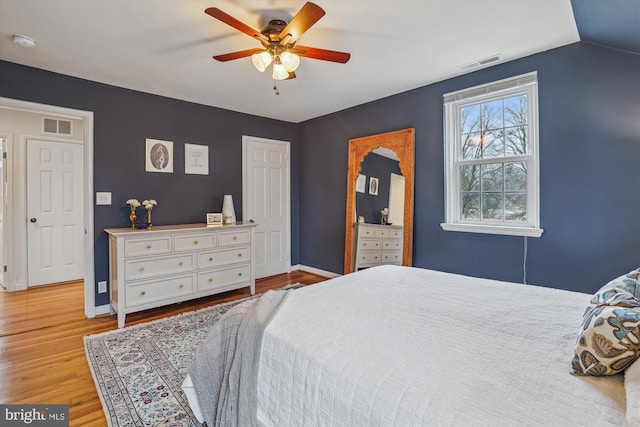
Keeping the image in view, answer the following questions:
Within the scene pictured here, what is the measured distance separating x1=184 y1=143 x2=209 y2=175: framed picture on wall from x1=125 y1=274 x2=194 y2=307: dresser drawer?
4.45 ft

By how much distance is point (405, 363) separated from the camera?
3.36 ft

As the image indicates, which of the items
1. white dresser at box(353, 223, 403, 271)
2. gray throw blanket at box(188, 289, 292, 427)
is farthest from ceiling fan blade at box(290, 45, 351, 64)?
white dresser at box(353, 223, 403, 271)

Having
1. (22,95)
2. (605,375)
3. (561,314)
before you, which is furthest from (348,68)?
(22,95)

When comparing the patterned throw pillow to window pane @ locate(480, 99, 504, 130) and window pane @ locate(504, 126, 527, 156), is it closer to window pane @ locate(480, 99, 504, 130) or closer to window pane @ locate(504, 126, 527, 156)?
window pane @ locate(504, 126, 527, 156)

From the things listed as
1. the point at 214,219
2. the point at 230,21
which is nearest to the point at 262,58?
the point at 230,21

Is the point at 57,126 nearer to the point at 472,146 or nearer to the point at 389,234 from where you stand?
the point at 389,234

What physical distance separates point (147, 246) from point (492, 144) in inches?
136

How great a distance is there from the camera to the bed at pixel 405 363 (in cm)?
83

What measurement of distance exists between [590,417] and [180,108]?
4.24 m

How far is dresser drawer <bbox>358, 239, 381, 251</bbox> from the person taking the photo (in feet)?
12.8

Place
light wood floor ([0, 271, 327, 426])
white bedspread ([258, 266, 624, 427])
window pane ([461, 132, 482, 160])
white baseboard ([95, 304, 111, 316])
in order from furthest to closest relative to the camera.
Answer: white baseboard ([95, 304, 111, 316]) → window pane ([461, 132, 482, 160]) → light wood floor ([0, 271, 327, 426]) → white bedspread ([258, 266, 624, 427])

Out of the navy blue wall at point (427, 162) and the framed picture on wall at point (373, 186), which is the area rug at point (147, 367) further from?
the framed picture on wall at point (373, 186)

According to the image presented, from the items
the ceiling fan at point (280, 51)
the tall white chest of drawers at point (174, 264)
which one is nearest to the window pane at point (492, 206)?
the ceiling fan at point (280, 51)

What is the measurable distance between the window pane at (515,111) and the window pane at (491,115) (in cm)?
5
